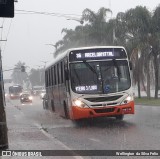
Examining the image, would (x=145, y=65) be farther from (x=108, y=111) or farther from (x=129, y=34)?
(x=108, y=111)

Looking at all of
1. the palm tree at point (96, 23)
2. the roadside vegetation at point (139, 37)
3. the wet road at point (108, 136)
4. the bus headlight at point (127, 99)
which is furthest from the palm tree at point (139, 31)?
the bus headlight at point (127, 99)

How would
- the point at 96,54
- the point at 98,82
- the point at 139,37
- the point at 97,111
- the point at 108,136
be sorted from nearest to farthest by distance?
the point at 108,136 → the point at 97,111 → the point at 98,82 → the point at 96,54 → the point at 139,37

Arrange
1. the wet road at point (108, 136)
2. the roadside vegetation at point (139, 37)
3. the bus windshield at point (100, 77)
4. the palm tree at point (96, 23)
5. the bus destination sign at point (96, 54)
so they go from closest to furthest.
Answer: the wet road at point (108, 136) → the bus windshield at point (100, 77) → the bus destination sign at point (96, 54) → the roadside vegetation at point (139, 37) → the palm tree at point (96, 23)

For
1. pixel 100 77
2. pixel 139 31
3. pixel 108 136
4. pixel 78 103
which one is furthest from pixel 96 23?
pixel 108 136

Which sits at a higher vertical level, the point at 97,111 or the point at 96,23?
the point at 96,23

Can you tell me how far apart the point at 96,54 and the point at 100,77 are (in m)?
1.01

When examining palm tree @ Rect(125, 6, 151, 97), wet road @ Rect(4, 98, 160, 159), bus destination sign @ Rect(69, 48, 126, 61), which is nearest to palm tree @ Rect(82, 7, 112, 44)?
palm tree @ Rect(125, 6, 151, 97)

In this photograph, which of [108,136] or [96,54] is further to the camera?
[96,54]

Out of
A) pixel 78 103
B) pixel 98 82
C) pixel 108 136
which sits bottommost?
pixel 108 136

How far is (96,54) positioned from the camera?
66.4 ft

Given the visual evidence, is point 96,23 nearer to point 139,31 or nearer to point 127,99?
point 139,31

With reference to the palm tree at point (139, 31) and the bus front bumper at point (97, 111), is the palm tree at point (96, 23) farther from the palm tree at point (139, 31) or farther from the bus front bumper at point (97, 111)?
the bus front bumper at point (97, 111)

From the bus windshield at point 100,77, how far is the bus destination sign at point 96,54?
0.20m

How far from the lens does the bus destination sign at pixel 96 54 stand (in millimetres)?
20188
